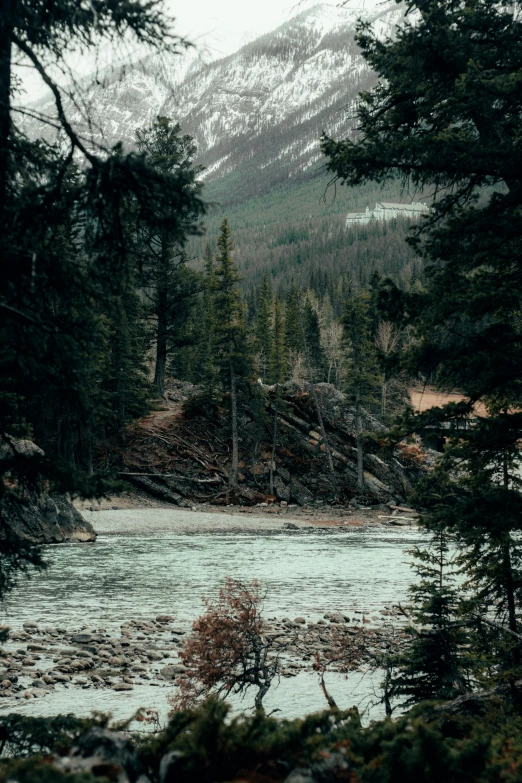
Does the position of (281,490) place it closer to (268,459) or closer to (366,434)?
(268,459)

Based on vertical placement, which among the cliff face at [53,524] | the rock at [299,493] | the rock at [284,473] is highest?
the cliff face at [53,524]

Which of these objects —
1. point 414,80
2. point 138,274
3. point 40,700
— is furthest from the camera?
point 40,700

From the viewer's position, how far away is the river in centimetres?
1141

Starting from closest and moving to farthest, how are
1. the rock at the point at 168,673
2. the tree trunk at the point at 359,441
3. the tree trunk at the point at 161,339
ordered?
the rock at the point at 168,673
the tree trunk at the point at 359,441
the tree trunk at the point at 161,339

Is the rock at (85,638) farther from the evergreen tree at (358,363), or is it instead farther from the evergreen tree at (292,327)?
the evergreen tree at (292,327)

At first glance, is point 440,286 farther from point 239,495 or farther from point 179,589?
point 239,495

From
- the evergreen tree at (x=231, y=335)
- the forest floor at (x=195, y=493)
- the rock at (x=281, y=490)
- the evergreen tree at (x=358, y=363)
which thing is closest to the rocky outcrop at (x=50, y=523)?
the forest floor at (x=195, y=493)

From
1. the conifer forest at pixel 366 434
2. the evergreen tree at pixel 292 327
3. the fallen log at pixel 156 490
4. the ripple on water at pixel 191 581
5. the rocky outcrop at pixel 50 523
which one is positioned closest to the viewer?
the conifer forest at pixel 366 434

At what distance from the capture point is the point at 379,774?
3822mm

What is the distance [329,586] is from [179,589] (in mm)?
4828

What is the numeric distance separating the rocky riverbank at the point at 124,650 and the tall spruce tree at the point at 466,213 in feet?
12.7

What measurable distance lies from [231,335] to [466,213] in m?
40.6

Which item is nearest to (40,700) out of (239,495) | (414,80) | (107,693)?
(107,693)

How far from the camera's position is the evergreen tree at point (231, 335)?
47688 mm
